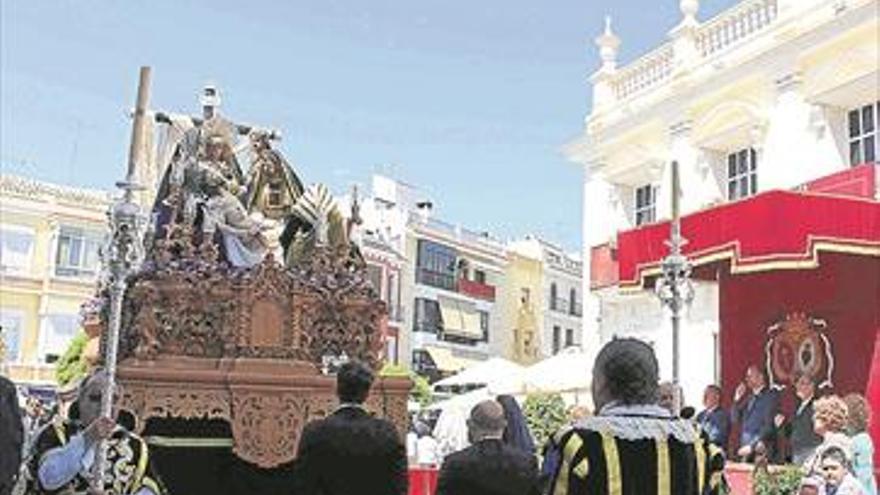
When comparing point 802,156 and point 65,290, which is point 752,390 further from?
point 65,290

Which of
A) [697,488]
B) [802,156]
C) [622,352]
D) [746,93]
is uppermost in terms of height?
[746,93]

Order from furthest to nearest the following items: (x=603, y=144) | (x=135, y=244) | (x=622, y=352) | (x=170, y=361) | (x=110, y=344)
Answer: (x=603, y=144), (x=170, y=361), (x=135, y=244), (x=110, y=344), (x=622, y=352)

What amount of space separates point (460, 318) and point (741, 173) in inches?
1251

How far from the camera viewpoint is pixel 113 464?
4543 millimetres

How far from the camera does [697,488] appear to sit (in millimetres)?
3479

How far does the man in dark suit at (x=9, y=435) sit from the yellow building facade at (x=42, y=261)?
34010 mm

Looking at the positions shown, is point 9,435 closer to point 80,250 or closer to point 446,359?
point 80,250

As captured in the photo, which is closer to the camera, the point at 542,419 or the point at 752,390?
the point at 752,390

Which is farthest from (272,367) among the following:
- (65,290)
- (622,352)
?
(65,290)

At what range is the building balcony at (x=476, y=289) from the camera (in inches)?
1891

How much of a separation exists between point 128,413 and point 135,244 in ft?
3.26

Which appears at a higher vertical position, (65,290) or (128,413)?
(65,290)

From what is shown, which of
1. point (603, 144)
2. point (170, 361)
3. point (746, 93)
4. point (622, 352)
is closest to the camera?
point (622, 352)

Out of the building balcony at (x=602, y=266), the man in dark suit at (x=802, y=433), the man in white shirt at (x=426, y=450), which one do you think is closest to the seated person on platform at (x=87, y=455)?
the man in dark suit at (x=802, y=433)
